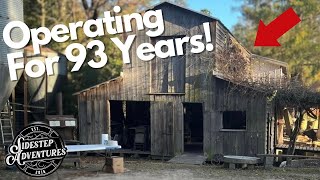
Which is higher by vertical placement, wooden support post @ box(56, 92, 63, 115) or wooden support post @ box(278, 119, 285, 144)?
wooden support post @ box(56, 92, 63, 115)

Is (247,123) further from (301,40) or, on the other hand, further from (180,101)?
(301,40)

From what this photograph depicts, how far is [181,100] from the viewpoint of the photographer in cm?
1680

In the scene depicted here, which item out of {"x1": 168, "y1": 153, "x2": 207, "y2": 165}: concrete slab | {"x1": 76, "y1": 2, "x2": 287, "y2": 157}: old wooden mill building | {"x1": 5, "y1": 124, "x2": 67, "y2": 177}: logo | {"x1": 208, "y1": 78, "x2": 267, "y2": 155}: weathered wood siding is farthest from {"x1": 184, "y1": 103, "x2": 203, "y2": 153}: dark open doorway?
{"x1": 5, "y1": 124, "x2": 67, "y2": 177}: logo

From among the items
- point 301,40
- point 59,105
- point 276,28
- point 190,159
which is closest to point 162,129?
point 190,159

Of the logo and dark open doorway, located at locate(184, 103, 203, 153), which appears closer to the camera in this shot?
the logo

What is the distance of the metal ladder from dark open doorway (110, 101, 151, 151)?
4.64 meters

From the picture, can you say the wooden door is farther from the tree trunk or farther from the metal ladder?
the metal ladder

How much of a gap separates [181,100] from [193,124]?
4.85 metres

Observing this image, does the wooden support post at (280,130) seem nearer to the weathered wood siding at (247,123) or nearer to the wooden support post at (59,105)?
the weathered wood siding at (247,123)

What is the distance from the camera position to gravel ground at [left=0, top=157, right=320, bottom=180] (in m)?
12.3

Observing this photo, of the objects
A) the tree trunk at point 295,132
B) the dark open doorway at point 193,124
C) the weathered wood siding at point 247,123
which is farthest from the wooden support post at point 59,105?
the tree trunk at point 295,132

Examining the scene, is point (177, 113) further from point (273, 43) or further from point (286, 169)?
point (273, 43)

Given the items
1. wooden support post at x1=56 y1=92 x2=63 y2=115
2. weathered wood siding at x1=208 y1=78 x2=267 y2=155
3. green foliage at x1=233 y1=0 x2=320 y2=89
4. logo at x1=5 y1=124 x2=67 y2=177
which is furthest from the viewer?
green foliage at x1=233 y1=0 x2=320 y2=89

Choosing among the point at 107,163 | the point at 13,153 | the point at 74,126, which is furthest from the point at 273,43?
the point at 13,153
